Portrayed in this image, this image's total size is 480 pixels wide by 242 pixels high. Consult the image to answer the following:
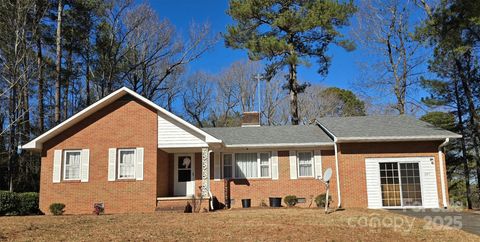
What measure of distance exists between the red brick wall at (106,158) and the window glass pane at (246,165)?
3.97 metres

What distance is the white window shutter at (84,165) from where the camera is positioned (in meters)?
16.9

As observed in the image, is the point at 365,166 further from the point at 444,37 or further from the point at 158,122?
the point at 158,122

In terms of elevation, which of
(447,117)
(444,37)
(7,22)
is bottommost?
(447,117)

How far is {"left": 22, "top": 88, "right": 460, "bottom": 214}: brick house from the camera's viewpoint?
661 inches

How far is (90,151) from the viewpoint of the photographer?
17.0 m

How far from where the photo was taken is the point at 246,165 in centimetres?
1866

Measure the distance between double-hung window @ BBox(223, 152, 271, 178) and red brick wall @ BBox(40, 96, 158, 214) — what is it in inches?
143

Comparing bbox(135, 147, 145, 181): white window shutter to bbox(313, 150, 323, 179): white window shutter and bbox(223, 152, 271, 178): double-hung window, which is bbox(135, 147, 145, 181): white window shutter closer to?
bbox(223, 152, 271, 178): double-hung window

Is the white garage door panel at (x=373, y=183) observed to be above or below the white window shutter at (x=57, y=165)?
below

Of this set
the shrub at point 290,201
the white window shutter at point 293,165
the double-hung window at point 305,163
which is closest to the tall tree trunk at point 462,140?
the double-hung window at point 305,163

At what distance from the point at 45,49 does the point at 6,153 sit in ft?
25.0

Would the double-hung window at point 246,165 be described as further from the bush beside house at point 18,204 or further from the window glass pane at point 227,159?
the bush beside house at point 18,204

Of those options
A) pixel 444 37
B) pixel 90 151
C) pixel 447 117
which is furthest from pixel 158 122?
pixel 447 117

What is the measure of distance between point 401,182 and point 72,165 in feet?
46.8
